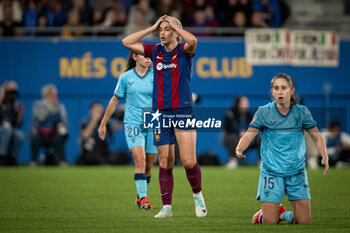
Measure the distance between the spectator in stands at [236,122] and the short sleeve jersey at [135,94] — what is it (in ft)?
27.4

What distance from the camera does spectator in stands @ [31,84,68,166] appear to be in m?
18.1

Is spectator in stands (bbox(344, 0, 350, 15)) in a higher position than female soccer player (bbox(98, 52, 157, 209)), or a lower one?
higher

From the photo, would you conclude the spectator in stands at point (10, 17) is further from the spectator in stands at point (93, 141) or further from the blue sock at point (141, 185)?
the blue sock at point (141, 185)

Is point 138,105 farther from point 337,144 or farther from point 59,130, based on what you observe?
point 337,144

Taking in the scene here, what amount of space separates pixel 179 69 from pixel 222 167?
10778 millimetres

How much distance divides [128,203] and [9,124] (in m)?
9.28

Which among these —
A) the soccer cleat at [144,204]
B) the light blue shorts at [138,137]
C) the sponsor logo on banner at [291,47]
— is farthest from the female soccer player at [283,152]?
the sponsor logo on banner at [291,47]

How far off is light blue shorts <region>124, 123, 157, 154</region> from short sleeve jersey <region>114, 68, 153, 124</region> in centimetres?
10

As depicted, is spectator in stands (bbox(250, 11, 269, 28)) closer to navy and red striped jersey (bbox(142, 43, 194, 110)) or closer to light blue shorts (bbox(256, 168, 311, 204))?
navy and red striped jersey (bbox(142, 43, 194, 110))

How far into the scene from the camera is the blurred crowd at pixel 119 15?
62.3 feet

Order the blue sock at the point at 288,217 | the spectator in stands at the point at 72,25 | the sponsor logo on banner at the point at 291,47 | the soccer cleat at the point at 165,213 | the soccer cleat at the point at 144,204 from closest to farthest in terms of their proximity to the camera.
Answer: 1. the blue sock at the point at 288,217
2. the soccer cleat at the point at 165,213
3. the soccer cleat at the point at 144,204
4. the sponsor logo on banner at the point at 291,47
5. the spectator in stands at the point at 72,25

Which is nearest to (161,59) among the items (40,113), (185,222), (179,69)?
(179,69)

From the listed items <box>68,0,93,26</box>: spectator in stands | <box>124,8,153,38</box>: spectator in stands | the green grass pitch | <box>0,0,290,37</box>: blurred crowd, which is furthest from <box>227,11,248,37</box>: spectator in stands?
the green grass pitch

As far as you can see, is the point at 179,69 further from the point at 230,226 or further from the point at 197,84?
the point at 197,84
